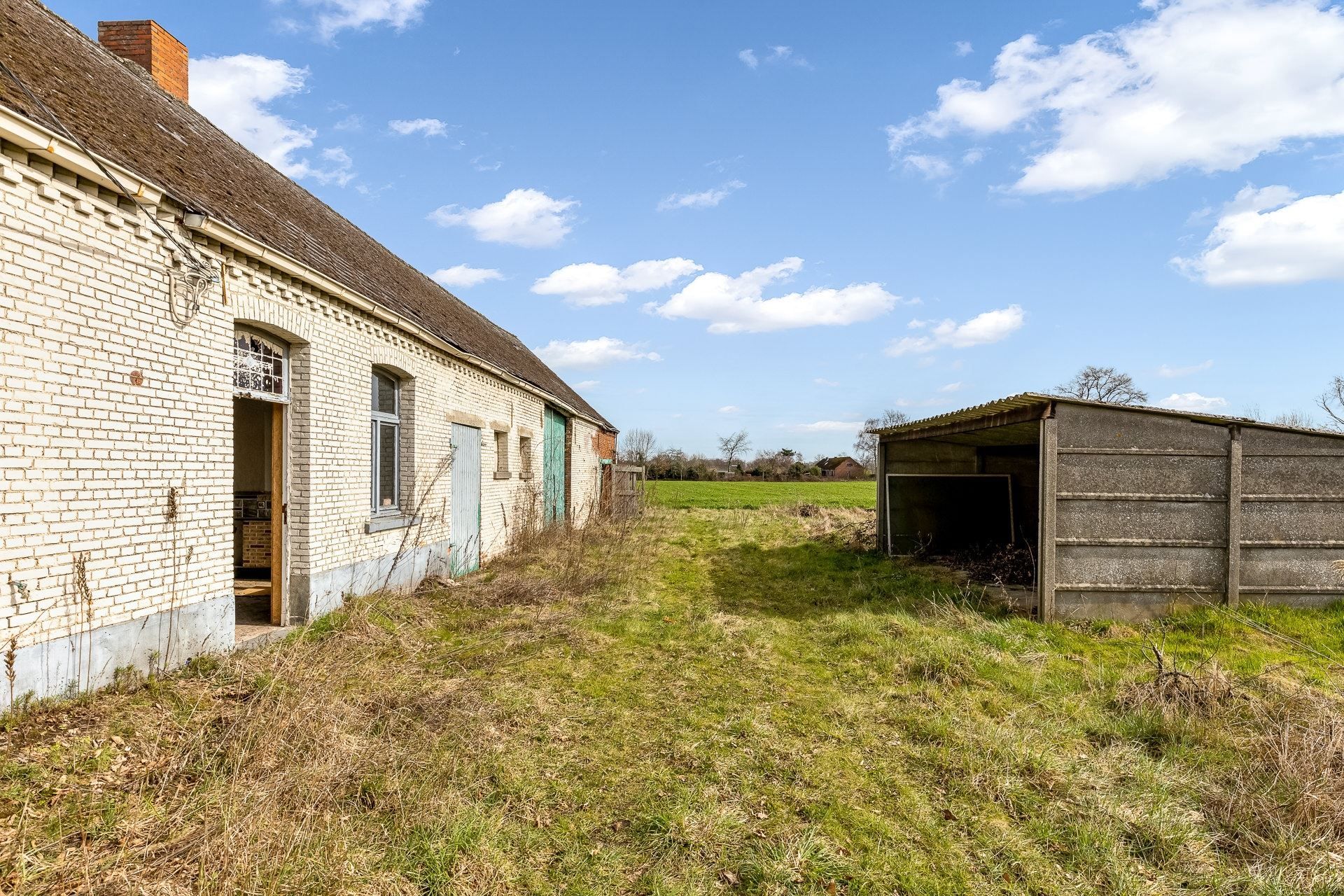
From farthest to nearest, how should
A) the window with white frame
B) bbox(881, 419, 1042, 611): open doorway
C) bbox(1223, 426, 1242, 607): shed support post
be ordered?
bbox(881, 419, 1042, 611): open doorway < the window with white frame < bbox(1223, 426, 1242, 607): shed support post

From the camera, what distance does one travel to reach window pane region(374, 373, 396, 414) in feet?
28.4

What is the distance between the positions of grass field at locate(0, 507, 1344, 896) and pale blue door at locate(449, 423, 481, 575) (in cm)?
342

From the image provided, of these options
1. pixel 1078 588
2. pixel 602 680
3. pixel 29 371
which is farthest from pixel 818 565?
pixel 29 371

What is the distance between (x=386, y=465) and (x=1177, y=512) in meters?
9.82

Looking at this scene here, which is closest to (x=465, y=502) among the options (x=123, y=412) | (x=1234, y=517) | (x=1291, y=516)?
(x=123, y=412)

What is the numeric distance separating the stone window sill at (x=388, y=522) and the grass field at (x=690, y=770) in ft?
4.33

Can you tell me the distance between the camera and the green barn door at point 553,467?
1588 centimetres

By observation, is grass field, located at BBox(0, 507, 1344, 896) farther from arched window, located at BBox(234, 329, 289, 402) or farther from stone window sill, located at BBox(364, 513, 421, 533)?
arched window, located at BBox(234, 329, 289, 402)

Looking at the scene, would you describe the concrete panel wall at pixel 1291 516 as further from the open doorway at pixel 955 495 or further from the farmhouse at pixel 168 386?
the farmhouse at pixel 168 386

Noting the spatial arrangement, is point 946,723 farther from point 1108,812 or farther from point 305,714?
point 305,714

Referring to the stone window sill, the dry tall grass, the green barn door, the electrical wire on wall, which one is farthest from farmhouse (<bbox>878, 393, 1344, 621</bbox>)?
the green barn door

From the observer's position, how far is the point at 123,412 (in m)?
4.69

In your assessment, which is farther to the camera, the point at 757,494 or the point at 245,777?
the point at 757,494

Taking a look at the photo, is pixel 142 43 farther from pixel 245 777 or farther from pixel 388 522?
pixel 245 777
